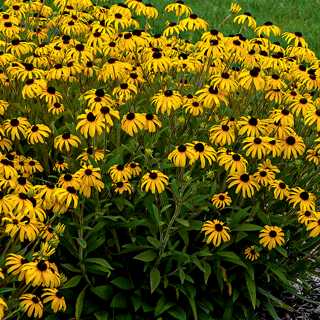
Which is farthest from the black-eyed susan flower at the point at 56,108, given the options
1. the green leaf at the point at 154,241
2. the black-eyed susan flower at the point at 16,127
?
the green leaf at the point at 154,241

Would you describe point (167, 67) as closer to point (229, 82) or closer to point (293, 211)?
point (229, 82)

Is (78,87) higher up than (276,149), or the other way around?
(276,149)

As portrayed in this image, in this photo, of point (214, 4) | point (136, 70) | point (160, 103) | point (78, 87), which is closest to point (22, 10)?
point (78, 87)

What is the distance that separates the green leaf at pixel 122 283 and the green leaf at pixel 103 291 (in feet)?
0.19

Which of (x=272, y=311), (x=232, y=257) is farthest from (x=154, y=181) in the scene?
(x=272, y=311)

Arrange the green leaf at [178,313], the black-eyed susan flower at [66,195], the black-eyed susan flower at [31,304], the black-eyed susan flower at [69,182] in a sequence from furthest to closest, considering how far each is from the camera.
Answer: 1. the green leaf at [178,313]
2. the black-eyed susan flower at [69,182]
3. the black-eyed susan flower at [66,195]
4. the black-eyed susan flower at [31,304]

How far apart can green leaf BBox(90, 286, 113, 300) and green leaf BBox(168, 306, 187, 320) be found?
401 mm

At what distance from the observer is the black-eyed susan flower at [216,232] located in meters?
3.93

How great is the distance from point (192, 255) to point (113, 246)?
1.82ft

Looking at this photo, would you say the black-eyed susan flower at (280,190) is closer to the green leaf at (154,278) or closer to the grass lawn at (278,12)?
the green leaf at (154,278)

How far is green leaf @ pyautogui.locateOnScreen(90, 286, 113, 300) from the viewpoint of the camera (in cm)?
409

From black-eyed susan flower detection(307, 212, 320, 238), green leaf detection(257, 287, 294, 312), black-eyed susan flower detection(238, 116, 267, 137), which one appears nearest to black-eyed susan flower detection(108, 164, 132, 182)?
black-eyed susan flower detection(238, 116, 267, 137)

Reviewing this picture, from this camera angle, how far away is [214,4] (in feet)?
35.4

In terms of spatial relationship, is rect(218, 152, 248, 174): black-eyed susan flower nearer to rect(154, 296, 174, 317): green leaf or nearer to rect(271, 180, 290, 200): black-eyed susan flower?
rect(271, 180, 290, 200): black-eyed susan flower
